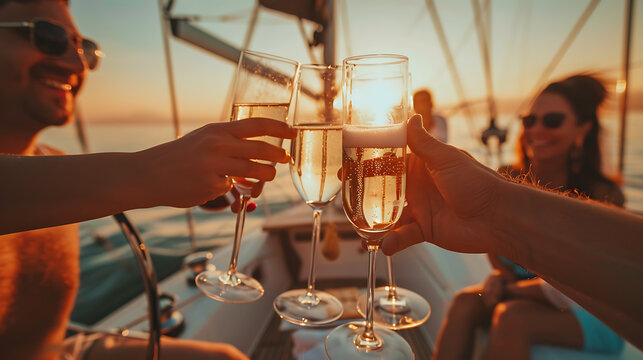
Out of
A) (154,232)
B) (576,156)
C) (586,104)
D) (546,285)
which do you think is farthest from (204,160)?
(154,232)

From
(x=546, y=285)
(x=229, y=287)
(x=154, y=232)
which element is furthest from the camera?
(x=154, y=232)

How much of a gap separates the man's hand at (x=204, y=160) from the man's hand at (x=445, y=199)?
17.5 inches

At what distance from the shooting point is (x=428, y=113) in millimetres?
4887

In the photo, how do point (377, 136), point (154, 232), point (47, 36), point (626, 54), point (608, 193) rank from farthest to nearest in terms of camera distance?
point (154, 232) < point (626, 54) < point (608, 193) < point (47, 36) < point (377, 136)

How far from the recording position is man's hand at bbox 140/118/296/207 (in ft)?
2.37

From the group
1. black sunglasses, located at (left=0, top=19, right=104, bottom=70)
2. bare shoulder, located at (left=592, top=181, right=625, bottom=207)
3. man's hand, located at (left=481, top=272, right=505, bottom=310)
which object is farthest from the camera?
bare shoulder, located at (left=592, top=181, right=625, bottom=207)

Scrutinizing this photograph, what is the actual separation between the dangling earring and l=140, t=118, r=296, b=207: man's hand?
2707mm

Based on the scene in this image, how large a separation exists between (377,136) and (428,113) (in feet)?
14.6

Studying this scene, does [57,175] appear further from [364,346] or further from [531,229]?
[531,229]

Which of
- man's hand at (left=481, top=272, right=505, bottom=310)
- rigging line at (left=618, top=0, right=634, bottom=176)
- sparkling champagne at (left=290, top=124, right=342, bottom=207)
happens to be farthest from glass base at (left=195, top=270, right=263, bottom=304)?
rigging line at (left=618, top=0, right=634, bottom=176)

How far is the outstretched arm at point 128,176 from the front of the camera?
2.10ft

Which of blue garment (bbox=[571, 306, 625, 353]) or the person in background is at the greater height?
the person in background

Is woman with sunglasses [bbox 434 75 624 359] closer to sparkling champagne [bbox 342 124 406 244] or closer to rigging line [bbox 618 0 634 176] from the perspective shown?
sparkling champagne [bbox 342 124 406 244]

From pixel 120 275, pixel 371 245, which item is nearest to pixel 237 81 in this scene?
pixel 371 245
